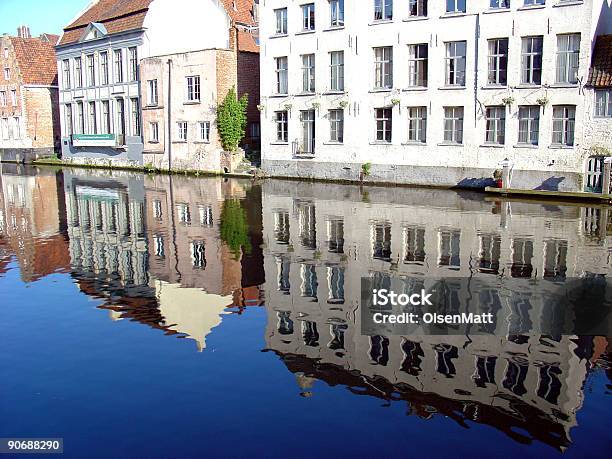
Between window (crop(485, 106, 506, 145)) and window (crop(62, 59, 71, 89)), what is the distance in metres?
38.0

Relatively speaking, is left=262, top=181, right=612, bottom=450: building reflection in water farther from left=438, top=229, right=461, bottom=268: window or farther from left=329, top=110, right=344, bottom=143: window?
left=329, top=110, right=344, bottom=143: window

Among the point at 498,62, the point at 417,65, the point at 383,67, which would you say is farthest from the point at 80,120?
the point at 498,62

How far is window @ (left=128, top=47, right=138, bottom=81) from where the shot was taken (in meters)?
45.6

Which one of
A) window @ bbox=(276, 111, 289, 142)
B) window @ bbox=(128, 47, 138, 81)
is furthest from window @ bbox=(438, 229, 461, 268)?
window @ bbox=(128, 47, 138, 81)

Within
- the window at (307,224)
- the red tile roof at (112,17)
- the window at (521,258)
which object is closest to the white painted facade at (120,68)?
the red tile roof at (112,17)

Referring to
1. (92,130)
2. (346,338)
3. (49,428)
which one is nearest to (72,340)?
(49,428)

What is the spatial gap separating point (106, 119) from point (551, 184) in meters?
35.4

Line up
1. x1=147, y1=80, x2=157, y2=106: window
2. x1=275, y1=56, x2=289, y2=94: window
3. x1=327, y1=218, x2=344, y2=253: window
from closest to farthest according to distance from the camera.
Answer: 1. x1=327, y1=218, x2=344, y2=253: window
2. x1=275, y1=56, x2=289, y2=94: window
3. x1=147, y1=80, x2=157, y2=106: window

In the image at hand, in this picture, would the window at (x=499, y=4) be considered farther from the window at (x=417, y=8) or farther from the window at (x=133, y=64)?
the window at (x=133, y=64)

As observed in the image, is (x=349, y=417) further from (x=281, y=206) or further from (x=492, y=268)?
(x=281, y=206)

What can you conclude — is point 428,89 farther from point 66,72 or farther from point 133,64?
point 66,72

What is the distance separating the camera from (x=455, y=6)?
30344 mm

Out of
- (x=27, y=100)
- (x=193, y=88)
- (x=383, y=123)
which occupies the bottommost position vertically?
(x=383, y=123)

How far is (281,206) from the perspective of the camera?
2481 cm
